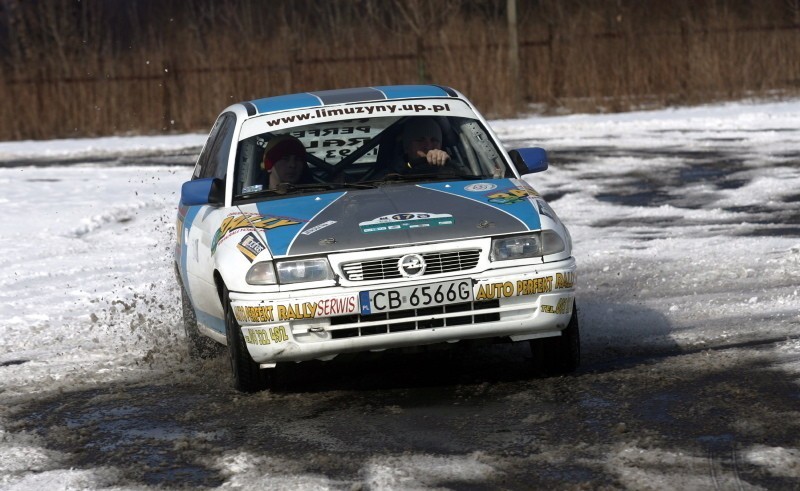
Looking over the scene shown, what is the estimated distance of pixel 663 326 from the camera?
8742 mm

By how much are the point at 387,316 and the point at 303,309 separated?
0.39 meters

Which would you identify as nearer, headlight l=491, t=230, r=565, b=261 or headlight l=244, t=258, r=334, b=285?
headlight l=244, t=258, r=334, b=285

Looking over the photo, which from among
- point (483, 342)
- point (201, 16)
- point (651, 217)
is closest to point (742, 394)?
point (483, 342)

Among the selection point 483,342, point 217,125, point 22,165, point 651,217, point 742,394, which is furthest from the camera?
point 22,165

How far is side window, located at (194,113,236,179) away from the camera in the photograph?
8562 millimetres

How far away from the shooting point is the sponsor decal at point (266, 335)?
6.82 metres

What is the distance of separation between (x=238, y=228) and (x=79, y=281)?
16.3 ft

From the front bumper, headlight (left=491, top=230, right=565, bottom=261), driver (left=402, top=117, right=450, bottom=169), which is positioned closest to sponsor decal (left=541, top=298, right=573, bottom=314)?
the front bumper

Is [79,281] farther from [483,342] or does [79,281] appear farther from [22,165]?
[22,165]

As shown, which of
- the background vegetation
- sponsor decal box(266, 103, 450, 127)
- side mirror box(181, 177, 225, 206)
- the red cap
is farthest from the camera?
the background vegetation

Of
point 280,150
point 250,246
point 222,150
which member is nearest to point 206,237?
point 280,150

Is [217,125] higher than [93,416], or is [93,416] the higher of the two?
[217,125]

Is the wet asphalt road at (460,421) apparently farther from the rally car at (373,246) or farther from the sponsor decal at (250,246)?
the sponsor decal at (250,246)

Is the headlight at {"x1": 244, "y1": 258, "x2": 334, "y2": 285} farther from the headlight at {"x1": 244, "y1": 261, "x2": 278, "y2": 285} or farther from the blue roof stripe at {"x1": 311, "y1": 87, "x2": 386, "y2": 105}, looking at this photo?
the blue roof stripe at {"x1": 311, "y1": 87, "x2": 386, "y2": 105}
